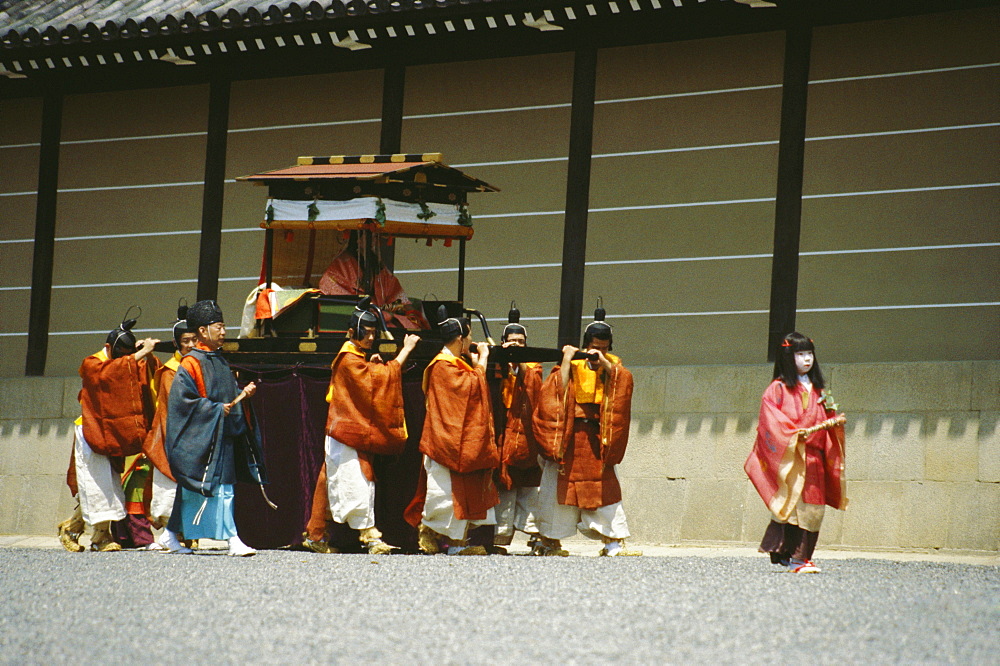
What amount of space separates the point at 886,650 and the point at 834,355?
4.74m

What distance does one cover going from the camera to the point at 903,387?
28.0ft

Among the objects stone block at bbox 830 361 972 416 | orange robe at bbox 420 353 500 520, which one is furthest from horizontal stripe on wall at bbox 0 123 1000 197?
orange robe at bbox 420 353 500 520

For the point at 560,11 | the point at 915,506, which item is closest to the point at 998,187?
the point at 915,506

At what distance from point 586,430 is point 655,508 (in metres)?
1.46

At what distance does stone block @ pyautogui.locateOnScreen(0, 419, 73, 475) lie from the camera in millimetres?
10938

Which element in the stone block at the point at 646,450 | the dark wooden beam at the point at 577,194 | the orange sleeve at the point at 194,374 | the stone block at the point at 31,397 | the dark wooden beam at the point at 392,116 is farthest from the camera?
the stone block at the point at 31,397

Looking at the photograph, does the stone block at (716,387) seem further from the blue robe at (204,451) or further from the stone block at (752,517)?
the blue robe at (204,451)

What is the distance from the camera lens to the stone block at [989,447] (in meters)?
8.21

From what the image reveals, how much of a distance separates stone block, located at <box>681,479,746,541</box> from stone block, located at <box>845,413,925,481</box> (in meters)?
0.81

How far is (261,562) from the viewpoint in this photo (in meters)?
6.89

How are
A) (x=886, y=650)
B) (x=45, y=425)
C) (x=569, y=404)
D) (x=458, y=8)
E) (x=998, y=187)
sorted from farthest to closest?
(x=45, y=425) → (x=458, y=8) → (x=998, y=187) → (x=569, y=404) → (x=886, y=650)

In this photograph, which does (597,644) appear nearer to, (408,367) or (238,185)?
(408,367)

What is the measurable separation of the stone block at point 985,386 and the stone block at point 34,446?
7168 mm

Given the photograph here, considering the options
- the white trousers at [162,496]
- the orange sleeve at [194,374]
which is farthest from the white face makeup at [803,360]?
the white trousers at [162,496]
